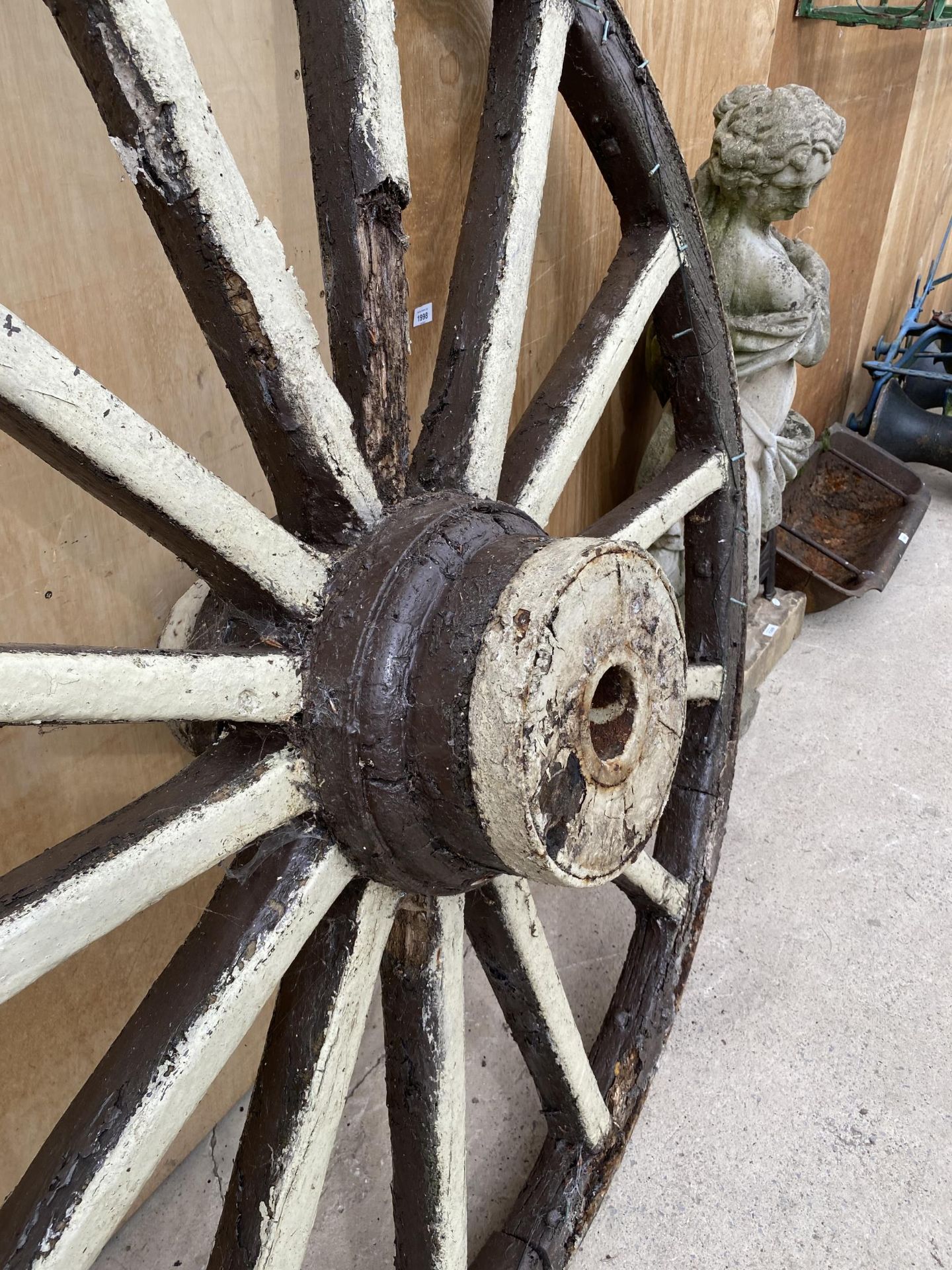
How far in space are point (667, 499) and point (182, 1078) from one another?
0.77m

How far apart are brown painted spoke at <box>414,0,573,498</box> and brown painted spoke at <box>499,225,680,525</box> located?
68mm

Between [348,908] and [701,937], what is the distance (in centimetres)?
98

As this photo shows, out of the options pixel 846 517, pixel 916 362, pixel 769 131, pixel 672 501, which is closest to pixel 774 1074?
pixel 672 501

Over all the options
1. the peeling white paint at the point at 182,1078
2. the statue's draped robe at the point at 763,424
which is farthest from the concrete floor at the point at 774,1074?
the peeling white paint at the point at 182,1078

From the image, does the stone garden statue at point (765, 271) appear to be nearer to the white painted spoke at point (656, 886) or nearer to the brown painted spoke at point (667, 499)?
the brown painted spoke at point (667, 499)

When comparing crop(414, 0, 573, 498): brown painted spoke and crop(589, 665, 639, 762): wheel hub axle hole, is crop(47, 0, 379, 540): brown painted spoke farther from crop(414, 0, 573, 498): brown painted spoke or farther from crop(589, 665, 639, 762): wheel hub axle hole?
crop(589, 665, 639, 762): wheel hub axle hole

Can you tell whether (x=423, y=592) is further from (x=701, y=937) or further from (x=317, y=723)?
(x=701, y=937)

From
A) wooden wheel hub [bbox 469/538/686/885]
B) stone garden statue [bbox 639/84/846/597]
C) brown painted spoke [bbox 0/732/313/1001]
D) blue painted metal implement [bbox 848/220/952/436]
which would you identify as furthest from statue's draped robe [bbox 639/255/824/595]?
blue painted metal implement [bbox 848/220/952/436]

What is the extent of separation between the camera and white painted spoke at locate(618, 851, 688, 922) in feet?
3.79

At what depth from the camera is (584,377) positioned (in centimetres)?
107

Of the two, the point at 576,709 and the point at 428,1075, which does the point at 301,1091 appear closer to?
the point at 428,1075

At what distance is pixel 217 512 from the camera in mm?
701

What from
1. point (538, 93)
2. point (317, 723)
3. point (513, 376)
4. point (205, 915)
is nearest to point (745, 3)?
point (538, 93)

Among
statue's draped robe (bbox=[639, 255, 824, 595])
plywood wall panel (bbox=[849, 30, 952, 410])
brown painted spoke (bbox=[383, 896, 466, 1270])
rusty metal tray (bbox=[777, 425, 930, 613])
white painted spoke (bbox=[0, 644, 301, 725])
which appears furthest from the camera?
plywood wall panel (bbox=[849, 30, 952, 410])
